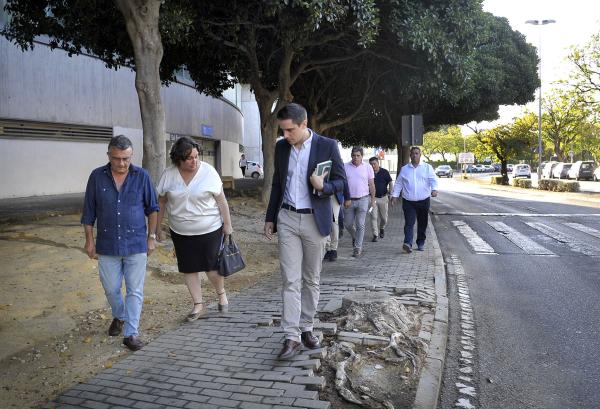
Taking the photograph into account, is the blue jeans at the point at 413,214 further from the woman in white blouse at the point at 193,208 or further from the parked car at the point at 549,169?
the parked car at the point at 549,169

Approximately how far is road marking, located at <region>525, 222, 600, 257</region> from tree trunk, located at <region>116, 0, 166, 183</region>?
24.0 feet

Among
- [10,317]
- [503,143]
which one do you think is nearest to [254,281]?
[10,317]

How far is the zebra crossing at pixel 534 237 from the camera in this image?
994 cm

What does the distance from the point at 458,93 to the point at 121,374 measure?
50.5 feet

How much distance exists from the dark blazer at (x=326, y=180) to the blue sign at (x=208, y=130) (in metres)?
27.8

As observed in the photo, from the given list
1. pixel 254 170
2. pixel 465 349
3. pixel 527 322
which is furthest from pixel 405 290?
pixel 254 170

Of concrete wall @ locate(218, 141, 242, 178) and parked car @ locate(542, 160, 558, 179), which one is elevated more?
concrete wall @ locate(218, 141, 242, 178)

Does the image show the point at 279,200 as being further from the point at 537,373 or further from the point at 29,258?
the point at 29,258

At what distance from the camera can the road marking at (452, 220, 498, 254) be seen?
10.2 m

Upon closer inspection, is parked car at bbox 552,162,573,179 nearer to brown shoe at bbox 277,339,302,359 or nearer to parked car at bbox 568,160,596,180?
parked car at bbox 568,160,596,180

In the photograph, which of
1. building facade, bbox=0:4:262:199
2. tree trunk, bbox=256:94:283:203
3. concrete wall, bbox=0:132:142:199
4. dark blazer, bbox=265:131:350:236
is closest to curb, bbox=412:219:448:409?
dark blazer, bbox=265:131:350:236

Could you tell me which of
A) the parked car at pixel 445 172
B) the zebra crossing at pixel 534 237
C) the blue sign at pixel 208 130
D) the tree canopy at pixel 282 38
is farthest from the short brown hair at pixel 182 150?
the parked car at pixel 445 172

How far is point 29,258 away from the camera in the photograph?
6.83 meters

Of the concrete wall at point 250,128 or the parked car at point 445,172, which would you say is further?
the parked car at point 445,172
